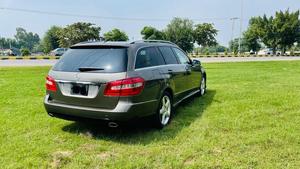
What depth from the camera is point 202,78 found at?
7.77 m

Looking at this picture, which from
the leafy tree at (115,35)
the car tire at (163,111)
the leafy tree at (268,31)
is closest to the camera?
the car tire at (163,111)

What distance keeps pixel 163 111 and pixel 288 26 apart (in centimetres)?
5128

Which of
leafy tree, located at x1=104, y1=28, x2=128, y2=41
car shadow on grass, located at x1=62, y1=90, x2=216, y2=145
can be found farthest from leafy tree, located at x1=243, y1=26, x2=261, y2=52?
car shadow on grass, located at x1=62, y1=90, x2=216, y2=145

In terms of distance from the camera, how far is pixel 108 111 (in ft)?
13.4

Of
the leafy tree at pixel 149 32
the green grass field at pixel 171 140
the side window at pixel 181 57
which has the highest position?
the leafy tree at pixel 149 32

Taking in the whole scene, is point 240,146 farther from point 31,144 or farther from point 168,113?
point 31,144

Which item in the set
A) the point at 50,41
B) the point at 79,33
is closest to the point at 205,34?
the point at 79,33

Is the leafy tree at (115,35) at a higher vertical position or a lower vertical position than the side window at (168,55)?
higher

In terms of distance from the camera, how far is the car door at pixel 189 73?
6285 millimetres

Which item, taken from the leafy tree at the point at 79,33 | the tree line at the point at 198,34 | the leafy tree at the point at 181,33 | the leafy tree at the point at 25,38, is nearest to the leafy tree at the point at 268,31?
the tree line at the point at 198,34

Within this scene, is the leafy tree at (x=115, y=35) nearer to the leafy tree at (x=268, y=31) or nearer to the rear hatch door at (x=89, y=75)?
the leafy tree at (x=268, y=31)

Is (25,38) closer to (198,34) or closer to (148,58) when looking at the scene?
(198,34)

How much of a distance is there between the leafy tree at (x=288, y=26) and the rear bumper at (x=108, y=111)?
51429 mm

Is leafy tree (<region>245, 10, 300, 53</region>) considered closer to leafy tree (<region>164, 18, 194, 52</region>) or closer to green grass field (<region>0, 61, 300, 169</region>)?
leafy tree (<region>164, 18, 194, 52</region>)
